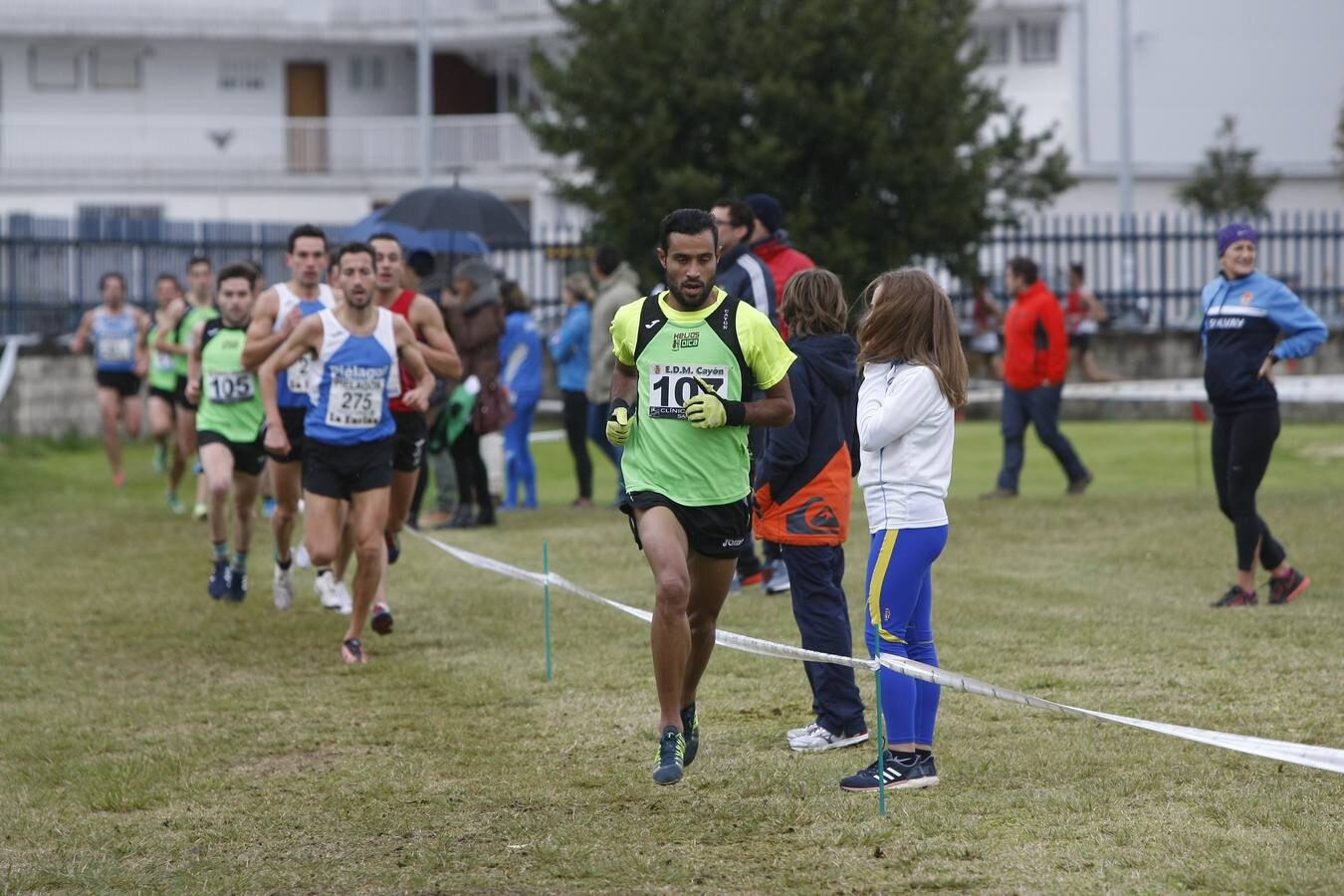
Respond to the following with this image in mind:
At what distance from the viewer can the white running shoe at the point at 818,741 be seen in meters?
7.43

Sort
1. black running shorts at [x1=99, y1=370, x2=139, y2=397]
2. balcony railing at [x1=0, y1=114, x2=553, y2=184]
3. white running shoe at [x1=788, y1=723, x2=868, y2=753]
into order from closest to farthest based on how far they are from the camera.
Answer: white running shoe at [x1=788, y1=723, x2=868, y2=753] → black running shorts at [x1=99, y1=370, x2=139, y2=397] → balcony railing at [x1=0, y1=114, x2=553, y2=184]

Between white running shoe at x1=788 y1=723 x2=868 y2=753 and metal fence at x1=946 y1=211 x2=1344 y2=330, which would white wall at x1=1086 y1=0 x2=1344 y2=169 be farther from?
white running shoe at x1=788 y1=723 x2=868 y2=753

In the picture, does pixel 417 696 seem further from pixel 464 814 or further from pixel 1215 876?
pixel 1215 876

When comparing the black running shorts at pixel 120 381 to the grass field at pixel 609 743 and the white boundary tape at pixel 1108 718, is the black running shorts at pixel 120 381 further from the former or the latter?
the white boundary tape at pixel 1108 718

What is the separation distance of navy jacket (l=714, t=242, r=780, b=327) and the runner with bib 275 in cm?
291

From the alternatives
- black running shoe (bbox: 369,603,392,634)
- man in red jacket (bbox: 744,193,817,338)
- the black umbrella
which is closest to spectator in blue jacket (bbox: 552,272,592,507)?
the black umbrella

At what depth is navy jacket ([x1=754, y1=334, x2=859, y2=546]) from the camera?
779 cm

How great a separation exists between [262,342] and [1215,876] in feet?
21.4

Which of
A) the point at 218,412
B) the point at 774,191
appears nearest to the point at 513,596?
the point at 218,412

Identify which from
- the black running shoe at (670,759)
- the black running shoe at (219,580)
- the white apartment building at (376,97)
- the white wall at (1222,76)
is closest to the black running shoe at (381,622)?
the black running shoe at (219,580)

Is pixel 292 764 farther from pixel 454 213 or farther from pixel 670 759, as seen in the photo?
pixel 454 213

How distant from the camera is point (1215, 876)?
544cm

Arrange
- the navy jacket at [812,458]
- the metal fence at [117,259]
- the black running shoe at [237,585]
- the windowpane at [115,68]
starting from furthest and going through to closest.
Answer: the windowpane at [115,68] < the metal fence at [117,259] < the black running shoe at [237,585] < the navy jacket at [812,458]

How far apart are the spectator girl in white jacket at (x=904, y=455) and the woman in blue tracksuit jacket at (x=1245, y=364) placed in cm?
442
